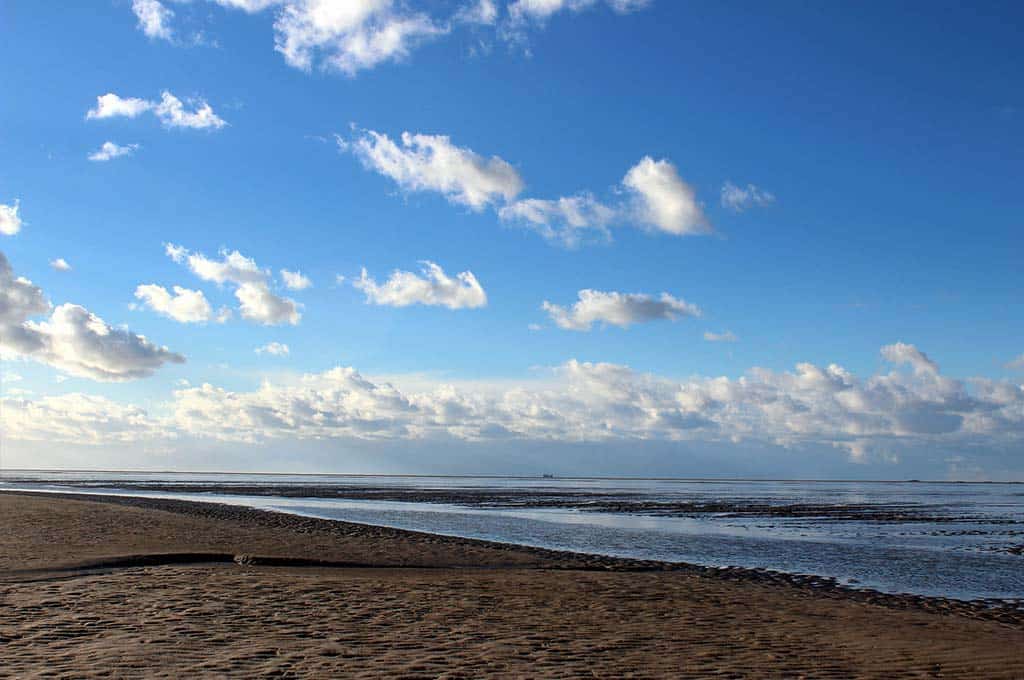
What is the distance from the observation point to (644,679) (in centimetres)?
1131

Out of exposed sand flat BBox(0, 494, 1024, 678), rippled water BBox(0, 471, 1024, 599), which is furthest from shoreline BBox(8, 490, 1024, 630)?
rippled water BBox(0, 471, 1024, 599)

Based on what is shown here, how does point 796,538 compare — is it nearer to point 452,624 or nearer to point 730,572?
point 730,572

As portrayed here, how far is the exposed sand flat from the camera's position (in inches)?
464

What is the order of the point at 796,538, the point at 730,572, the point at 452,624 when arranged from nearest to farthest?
1. the point at 452,624
2. the point at 730,572
3. the point at 796,538

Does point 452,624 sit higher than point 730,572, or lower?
higher

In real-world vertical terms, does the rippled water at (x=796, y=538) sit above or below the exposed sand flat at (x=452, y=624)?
below

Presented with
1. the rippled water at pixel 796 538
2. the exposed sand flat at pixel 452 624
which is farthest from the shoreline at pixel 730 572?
the rippled water at pixel 796 538

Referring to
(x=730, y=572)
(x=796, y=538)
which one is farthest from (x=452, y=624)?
(x=796, y=538)

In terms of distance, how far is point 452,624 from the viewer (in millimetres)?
15023

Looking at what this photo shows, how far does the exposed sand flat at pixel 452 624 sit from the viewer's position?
11789mm

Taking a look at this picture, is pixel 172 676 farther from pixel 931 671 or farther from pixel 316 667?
pixel 931 671

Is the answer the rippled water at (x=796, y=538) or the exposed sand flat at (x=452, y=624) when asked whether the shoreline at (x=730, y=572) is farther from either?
the rippled water at (x=796, y=538)

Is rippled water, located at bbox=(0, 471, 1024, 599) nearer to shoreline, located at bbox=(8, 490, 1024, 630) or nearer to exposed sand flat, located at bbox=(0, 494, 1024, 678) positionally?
shoreline, located at bbox=(8, 490, 1024, 630)

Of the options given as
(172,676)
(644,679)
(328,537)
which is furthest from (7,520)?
(644,679)
